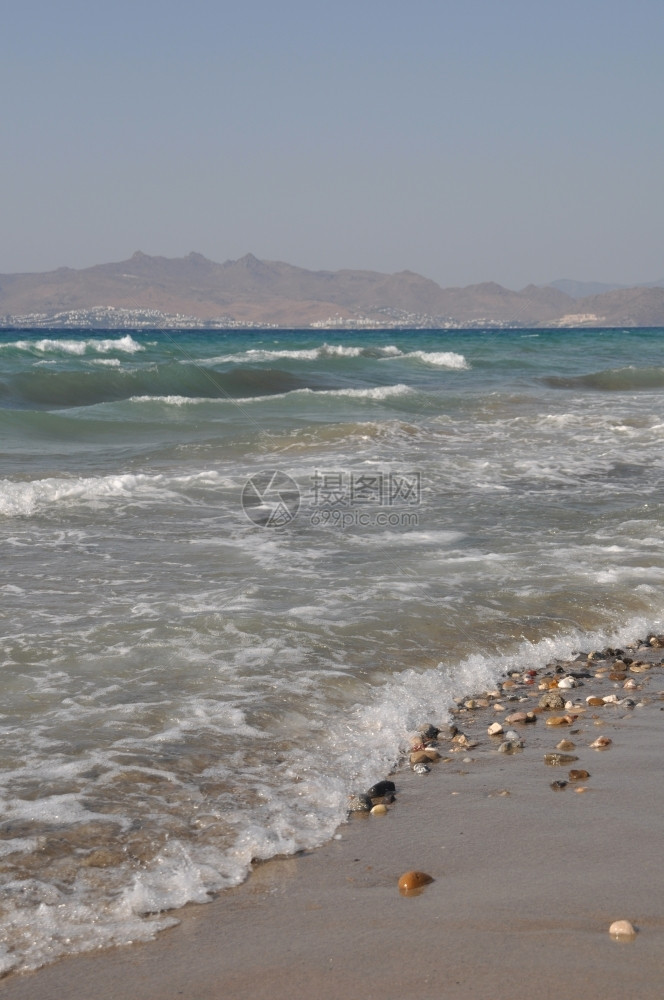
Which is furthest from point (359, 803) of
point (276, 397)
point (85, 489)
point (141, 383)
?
point (141, 383)

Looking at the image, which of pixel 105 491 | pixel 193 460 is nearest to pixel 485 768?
pixel 105 491

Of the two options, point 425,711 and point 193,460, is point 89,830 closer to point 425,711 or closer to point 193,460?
point 425,711

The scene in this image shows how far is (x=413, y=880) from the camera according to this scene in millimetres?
2852

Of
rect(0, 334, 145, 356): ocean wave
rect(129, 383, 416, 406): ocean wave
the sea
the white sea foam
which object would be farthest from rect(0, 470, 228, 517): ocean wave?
rect(0, 334, 145, 356): ocean wave

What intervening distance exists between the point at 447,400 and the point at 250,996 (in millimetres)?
18521

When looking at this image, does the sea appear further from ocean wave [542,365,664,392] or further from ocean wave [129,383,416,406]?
ocean wave [542,365,664,392]

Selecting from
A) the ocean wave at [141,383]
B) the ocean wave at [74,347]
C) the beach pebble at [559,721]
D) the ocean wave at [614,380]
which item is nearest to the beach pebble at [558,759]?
the beach pebble at [559,721]

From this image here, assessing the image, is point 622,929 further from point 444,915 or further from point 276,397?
point 276,397

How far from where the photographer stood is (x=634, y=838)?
310 centimetres

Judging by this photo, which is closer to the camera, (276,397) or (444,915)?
(444,915)

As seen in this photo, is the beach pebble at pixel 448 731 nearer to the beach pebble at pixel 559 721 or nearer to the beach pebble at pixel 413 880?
the beach pebble at pixel 559 721

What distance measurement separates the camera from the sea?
3150 mm

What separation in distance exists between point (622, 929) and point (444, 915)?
0.47 metres

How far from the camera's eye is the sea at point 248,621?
315cm
